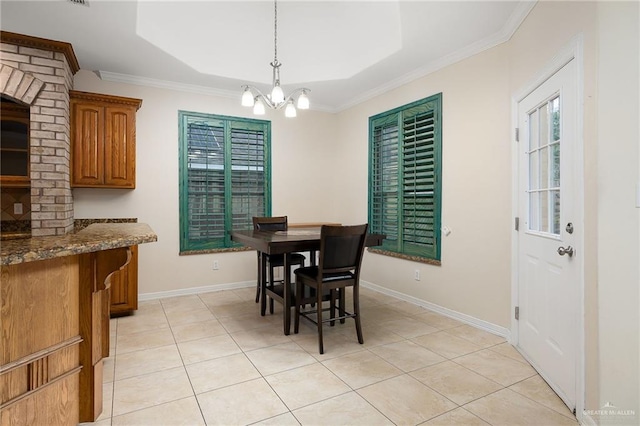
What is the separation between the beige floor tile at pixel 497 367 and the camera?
92.5 inches

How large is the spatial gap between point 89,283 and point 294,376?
1.39 m

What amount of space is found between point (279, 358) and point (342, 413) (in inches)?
32.7

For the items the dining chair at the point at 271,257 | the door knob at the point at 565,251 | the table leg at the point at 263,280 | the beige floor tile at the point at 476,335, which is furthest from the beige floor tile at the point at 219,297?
the door knob at the point at 565,251

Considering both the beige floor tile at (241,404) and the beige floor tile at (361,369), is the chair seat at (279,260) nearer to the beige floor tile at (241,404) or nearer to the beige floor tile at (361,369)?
the beige floor tile at (361,369)

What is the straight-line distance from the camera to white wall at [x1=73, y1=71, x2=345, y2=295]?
407 centimetres

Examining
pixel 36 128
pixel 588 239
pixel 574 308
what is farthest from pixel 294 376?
pixel 36 128

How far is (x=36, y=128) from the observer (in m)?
3.06

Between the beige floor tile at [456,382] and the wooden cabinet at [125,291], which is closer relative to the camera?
the beige floor tile at [456,382]

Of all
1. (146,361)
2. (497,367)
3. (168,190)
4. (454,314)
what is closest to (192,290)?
(168,190)

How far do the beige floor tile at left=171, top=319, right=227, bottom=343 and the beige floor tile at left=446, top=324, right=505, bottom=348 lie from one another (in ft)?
6.98

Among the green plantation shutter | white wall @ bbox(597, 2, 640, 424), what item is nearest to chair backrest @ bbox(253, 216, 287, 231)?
the green plantation shutter

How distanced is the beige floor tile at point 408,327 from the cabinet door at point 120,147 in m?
3.12

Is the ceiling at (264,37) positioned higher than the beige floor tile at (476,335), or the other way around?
the ceiling at (264,37)

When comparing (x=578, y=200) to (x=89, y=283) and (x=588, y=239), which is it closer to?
(x=588, y=239)
